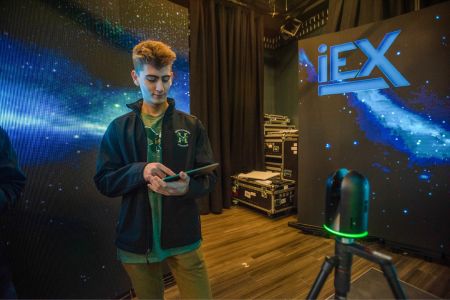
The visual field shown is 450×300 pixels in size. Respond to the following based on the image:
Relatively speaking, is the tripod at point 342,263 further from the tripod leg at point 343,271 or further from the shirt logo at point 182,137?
the shirt logo at point 182,137

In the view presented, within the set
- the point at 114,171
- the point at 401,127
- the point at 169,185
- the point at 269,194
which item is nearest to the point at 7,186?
the point at 114,171

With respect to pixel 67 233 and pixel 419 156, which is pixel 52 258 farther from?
pixel 419 156

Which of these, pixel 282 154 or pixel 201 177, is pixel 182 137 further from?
pixel 282 154

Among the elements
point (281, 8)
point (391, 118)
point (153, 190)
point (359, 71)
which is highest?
point (281, 8)

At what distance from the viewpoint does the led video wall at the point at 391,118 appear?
1.89 meters

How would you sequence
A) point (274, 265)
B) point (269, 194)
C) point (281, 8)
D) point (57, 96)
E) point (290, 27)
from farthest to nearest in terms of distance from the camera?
1. point (290, 27)
2. point (281, 8)
3. point (269, 194)
4. point (274, 265)
5. point (57, 96)

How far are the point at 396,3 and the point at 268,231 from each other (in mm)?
2698

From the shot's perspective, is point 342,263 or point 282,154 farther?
point 282,154

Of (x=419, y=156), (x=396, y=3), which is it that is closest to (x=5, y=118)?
(x=419, y=156)

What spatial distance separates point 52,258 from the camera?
1248mm

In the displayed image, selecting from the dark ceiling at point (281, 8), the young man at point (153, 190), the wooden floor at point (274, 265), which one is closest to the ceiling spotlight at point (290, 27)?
the dark ceiling at point (281, 8)

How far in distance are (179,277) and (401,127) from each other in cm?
209

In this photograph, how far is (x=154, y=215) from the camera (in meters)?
0.96

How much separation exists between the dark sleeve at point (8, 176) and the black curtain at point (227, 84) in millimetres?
2225
